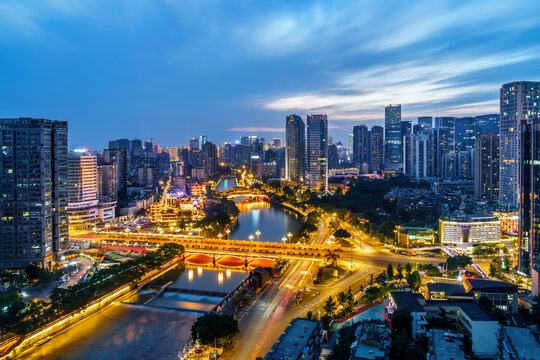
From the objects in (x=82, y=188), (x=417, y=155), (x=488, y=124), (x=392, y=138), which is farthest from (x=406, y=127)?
(x=82, y=188)

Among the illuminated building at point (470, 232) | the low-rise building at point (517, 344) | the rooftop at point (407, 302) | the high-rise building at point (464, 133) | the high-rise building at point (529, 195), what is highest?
the high-rise building at point (464, 133)

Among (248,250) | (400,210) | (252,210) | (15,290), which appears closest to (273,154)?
(252,210)

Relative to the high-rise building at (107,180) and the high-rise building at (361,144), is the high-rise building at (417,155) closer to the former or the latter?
the high-rise building at (361,144)

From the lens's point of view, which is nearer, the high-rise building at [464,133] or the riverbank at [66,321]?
the riverbank at [66,321]

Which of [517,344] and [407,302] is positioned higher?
[407,302]

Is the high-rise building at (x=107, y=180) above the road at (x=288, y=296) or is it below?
above

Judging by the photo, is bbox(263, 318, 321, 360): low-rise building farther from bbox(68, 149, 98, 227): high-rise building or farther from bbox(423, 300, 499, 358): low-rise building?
bbox(68, 149, 98, 227): high-rise building

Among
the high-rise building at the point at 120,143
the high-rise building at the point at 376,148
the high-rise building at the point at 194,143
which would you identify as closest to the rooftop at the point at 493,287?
the high-rise building at the point at 376,148

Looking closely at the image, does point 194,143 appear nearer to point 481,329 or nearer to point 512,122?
point 512,122
